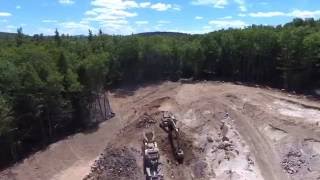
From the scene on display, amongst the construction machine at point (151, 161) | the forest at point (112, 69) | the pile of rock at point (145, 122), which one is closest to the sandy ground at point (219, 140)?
the pile of rock at point (145, 122)

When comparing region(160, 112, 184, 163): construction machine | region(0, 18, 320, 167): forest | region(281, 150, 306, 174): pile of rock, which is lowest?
region(281, 150, 306, 174): pile of rock

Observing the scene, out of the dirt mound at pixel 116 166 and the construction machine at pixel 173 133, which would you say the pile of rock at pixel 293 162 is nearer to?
the construction machine at pixel 173 133

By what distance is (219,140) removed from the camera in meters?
50.2

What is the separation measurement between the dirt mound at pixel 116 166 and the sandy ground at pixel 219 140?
0.64 m

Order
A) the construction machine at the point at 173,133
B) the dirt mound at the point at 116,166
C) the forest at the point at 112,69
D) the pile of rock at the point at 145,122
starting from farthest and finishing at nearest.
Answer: the forest at the point at 112,69
the pile of rock at the point at 145,122
the construction machine at the point at 173,133
the dirt mound at the point at 116,166

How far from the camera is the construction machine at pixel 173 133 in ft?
157

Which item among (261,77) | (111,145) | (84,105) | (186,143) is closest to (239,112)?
(186,143)

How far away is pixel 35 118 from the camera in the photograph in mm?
55562

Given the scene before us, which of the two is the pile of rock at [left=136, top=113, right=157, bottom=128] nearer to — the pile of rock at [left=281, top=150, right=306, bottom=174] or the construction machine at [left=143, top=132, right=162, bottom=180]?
the construction machine at [left=143, top=132, right=162, bottom=180]

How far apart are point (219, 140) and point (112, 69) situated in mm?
33490

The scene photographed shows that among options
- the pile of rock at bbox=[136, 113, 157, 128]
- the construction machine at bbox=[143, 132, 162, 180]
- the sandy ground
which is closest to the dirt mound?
the sandy ground

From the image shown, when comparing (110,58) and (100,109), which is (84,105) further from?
(110,58)

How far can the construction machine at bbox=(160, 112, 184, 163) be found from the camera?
4778cm

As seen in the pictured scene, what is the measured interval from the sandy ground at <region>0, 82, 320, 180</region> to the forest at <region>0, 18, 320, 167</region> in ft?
→ 10.9
